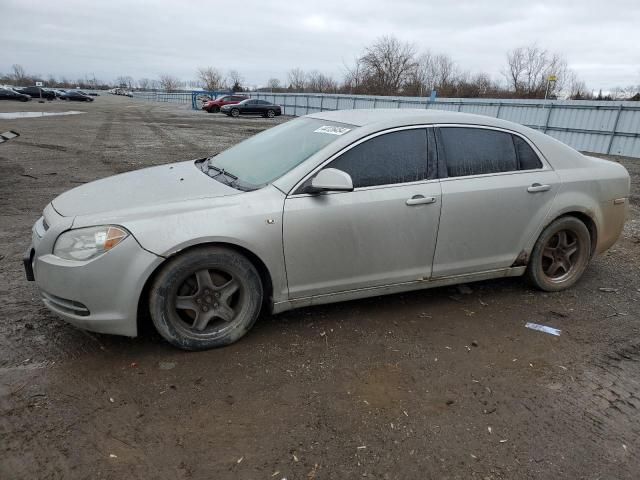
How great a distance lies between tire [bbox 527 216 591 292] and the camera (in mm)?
4227

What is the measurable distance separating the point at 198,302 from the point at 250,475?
1.29 metres

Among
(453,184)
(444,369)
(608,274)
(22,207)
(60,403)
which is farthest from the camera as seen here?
(22,207)

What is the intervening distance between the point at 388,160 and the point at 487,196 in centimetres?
90

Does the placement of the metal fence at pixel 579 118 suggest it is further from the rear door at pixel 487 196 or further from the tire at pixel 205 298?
the tire at pixel 205 298

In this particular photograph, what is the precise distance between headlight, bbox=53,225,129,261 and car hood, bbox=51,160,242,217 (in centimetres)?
18

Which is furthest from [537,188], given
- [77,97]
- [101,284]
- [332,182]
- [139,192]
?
[77,97]

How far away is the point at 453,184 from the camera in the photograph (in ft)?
12.2

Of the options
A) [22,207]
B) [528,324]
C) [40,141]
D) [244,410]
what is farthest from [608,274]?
[40,141]

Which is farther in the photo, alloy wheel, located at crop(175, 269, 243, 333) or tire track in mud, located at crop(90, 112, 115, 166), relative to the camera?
tire track in mud, located at crop(90, 112, 115, 166)

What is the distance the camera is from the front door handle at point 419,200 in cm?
354

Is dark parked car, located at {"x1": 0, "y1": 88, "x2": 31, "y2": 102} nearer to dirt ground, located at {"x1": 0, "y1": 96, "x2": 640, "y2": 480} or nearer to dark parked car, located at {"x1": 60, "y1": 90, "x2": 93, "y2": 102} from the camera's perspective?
dark parked car, located at {"x1": 60, "y1": 90, "x2": 93, "y2": 102}

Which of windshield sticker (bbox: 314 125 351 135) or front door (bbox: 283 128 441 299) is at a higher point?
windshield sticker (bbox: 314 125 351 135)

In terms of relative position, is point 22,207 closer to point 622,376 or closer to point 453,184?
point 453,184


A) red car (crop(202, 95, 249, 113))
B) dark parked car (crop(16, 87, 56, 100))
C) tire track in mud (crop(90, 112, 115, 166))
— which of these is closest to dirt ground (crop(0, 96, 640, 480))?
tire track in mud (crop(90, 112, 115, 166))
